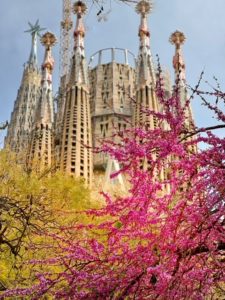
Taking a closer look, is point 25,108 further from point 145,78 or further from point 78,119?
point 145,78

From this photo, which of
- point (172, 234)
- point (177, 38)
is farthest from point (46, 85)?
point (172, 234)

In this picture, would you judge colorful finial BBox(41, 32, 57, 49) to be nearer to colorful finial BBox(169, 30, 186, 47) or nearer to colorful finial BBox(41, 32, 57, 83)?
colorful finial BBox(41, 32, 57, 83)

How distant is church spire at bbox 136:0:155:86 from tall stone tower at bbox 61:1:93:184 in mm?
Answer: 5233

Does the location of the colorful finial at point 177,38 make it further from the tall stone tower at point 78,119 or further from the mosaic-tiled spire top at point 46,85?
the mosaic-tiled spire top at point 46,85

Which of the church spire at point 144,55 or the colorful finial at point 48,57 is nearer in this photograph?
the church spire at point 144,55

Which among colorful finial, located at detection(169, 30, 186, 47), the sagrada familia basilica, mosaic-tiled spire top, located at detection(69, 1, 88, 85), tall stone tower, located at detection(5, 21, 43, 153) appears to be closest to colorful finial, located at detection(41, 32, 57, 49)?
the sagrada familia basilica

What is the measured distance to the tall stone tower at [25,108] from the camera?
57.0 metres

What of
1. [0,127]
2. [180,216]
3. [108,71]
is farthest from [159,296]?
[108,71]

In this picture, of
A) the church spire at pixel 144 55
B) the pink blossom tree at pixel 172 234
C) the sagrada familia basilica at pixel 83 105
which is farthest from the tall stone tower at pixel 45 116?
the pink blossom tree at pixel 172 234

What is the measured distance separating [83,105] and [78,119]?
1938mm

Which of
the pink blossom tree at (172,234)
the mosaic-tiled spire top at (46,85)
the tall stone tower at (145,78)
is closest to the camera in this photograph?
the pink blossom tree at (172,234)

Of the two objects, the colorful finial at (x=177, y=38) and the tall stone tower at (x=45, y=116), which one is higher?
the colorful finial at (x=177, y=38)

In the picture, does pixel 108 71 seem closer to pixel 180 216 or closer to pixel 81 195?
pixel 81 195

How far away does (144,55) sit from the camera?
4928 centimetres
